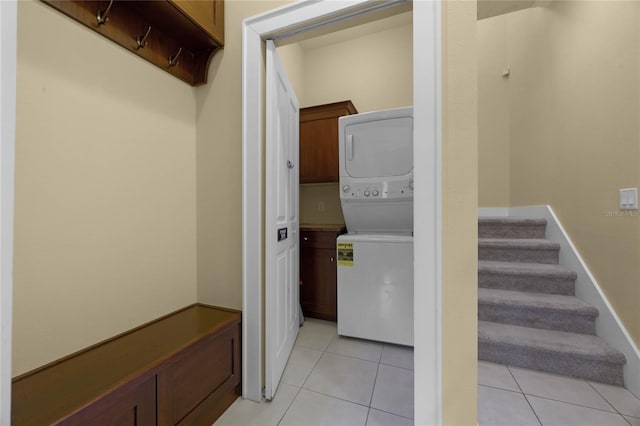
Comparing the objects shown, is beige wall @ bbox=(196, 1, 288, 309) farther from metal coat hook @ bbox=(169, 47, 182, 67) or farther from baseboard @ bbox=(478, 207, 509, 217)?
baseboard @ bbox=(478, 207, 509, 217)

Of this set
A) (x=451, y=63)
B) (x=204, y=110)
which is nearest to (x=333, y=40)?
(x=204, y=110)

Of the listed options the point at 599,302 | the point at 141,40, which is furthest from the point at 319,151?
the point at 599,302

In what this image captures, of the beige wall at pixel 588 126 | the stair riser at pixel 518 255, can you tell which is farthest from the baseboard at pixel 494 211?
the stair riser at pixel 518 255

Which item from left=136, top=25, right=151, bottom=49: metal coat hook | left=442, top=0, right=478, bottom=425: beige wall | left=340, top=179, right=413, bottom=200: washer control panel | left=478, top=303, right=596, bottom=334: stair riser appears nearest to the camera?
left=442, top=0, right=478, bottom=425: beige wall

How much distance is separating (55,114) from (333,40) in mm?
3098

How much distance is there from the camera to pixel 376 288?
206 cm

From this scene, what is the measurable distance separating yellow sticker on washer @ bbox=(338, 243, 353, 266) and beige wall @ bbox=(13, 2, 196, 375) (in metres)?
1.20

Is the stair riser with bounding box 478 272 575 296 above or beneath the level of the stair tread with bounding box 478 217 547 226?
beneath

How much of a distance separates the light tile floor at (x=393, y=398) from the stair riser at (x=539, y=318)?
370mm

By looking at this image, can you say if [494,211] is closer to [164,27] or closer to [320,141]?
[320,141]

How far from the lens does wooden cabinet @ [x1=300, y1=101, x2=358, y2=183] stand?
2.65m

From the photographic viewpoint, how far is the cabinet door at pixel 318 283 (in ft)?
8.05

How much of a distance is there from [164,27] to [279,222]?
1.28 m

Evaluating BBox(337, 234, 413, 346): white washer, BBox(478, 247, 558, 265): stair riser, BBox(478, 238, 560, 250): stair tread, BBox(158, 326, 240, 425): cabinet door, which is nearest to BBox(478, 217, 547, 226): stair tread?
BBox(478, 238, 560, 250): stair tread
